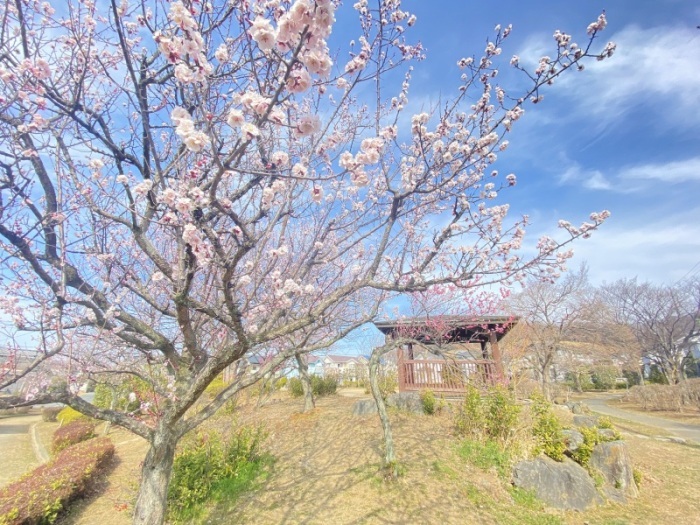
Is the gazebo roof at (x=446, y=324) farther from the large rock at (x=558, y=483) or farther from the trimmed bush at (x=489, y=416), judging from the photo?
the large rock at (x=558, y=483)

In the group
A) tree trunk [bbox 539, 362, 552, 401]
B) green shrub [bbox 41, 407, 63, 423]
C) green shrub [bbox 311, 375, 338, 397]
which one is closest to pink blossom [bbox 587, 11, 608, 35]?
green shrub [bbox 311, 375, 338, 397]

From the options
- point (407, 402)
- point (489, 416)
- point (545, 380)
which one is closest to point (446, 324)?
point (407, 402)

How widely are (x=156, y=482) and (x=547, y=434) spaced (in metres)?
6.50

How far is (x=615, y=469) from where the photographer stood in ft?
19.2

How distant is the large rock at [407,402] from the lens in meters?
9.05

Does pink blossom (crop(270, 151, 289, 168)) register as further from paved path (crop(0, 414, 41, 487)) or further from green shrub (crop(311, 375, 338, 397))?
green shrub (crop(311, 375, 338, 397))

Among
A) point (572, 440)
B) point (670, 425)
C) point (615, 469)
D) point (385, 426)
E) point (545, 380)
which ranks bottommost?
point (670, 425)

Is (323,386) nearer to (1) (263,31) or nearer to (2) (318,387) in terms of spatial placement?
(2) (318,387)

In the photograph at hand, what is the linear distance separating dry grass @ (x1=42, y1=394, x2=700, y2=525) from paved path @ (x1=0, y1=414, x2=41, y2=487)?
368 cm

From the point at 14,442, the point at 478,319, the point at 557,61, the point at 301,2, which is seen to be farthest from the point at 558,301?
the point at 14,442

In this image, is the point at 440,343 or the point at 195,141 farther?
the point at 440,343

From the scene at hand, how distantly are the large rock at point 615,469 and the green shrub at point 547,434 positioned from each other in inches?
22.4

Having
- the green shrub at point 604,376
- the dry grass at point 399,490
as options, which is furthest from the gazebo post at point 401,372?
the green shrub at point 604,376

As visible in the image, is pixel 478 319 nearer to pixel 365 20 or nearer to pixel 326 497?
pixel 326 497
